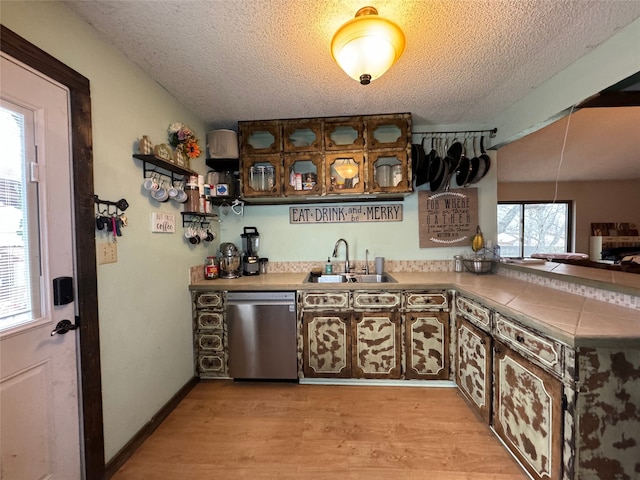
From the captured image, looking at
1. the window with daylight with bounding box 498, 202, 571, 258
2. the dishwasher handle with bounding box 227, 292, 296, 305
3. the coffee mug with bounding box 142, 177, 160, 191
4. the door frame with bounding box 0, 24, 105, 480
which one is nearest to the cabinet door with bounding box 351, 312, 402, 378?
the dishwasher handle with bounding box 227, 292, 296, 305

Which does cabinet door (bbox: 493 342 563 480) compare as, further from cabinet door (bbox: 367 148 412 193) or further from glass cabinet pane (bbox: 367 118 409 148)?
glass cabinet pane (bbox: 367 118 409 148)

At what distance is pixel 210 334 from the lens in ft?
7.31

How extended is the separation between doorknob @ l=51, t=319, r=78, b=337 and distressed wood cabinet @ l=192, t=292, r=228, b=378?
3.46 ft

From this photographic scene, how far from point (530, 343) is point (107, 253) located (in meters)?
2.26

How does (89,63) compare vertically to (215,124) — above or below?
below

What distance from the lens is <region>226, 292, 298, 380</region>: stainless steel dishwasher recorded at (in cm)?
216

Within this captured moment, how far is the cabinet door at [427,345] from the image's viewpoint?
6.89 ft

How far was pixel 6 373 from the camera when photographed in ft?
3.18

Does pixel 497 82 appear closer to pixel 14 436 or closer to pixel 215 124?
pixel 215 124

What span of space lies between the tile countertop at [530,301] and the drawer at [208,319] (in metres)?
0.22

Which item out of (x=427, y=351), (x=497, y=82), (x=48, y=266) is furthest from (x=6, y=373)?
(x=497, y=82)

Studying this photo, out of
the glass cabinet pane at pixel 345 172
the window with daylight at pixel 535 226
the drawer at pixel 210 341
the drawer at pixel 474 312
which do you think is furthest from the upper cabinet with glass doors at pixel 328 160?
the window with daylight at pixel 535 226

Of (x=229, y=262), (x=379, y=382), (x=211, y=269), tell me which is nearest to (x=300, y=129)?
(x=229, y=262)

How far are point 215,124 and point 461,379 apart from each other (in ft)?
10.2
